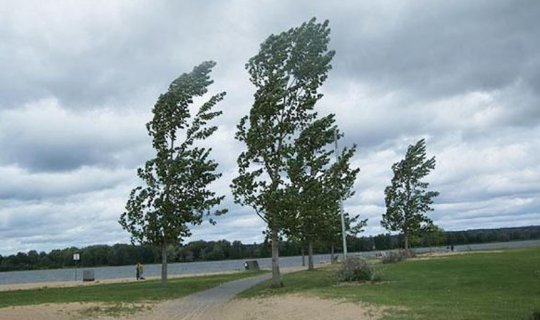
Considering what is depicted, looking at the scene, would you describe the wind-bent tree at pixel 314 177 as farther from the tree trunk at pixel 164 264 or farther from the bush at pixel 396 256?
the bush at pixel 396 256

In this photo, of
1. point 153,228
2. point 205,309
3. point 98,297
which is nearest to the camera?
point 205,309

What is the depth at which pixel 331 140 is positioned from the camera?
1253 inches

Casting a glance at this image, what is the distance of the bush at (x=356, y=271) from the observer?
2827 cm

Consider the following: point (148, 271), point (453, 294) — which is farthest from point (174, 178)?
point (148, 271)

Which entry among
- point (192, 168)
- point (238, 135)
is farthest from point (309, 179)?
point (192, 168)

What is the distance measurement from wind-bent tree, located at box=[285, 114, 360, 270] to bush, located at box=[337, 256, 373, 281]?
2.91 meters

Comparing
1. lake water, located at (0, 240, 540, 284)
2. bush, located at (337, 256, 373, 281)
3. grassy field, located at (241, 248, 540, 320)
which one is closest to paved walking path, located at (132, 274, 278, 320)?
grassy field, located at (241, 248, 540, 320)

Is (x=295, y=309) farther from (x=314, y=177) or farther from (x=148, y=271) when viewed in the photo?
(x=148, y=271)

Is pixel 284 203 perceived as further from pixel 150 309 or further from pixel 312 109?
pixel 150 309

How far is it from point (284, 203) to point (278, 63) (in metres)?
6.87

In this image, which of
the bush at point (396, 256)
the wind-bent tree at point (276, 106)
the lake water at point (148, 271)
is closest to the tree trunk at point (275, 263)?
the wind-bent tree at point (276, 106)

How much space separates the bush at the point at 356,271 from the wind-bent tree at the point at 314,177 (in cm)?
291

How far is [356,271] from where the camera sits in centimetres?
2836

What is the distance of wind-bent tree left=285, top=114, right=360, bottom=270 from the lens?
97.7 ft
